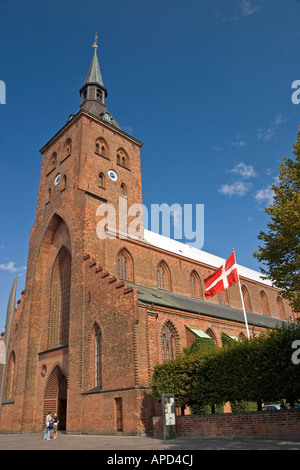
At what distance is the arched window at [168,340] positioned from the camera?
22712 millimetres

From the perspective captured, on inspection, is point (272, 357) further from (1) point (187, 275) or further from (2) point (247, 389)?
(1) point (187, 275)

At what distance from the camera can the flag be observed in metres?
21.9

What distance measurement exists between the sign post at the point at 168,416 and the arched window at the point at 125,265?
12635 millimetres

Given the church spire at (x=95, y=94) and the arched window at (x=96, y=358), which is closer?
the arched window at (x=96, y=358)

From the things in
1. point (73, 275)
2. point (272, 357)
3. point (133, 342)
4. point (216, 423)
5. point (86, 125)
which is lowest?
point (216, 423)

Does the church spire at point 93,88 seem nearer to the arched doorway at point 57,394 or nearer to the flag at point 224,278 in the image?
the flag at point 224,278

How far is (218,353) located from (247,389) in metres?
2.20

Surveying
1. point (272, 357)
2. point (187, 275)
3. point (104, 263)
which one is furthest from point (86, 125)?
point (272, 357)

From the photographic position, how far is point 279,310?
47.0 metres

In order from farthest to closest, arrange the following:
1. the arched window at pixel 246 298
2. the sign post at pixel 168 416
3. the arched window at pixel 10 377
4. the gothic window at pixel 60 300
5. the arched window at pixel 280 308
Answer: the arched window at pixel 280 308
the arched window at pixel 246 298
the arched window at pixel 10 377
the gothic window at pixel 60 300
the sign post at pixel 168 416

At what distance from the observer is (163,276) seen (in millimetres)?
32625

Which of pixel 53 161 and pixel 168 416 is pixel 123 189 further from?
pixel 168 416

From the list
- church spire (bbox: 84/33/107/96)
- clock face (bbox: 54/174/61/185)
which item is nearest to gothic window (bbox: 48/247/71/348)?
clock face (bbox: 54/174/61/185)

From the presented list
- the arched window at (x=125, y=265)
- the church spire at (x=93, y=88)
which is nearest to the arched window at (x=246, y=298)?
the arched window at (x=125, y=265)
